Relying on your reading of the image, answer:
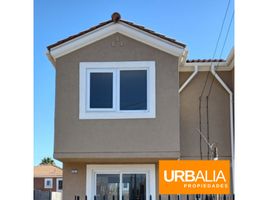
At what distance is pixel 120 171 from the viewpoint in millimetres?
14023

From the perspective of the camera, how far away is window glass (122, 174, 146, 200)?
14.0 metres

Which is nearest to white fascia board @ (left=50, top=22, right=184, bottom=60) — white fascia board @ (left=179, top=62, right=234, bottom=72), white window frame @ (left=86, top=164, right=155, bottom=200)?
white fascia board @ (left=179, top=62, right=234, bottom=72)

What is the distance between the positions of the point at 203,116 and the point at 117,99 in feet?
11.1

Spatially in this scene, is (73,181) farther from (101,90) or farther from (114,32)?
(114,32)

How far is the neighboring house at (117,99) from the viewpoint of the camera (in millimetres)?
12773

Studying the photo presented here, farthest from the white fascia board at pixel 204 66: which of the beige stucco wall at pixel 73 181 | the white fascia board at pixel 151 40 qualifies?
the beige stucco wall at pixel 73 181

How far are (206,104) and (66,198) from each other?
5.65 metres

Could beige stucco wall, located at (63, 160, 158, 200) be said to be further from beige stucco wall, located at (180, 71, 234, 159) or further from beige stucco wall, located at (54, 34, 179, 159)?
beige stucco wall, located at (180, 71, 234, 159)

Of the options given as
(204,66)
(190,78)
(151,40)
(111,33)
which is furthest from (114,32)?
(204,66)

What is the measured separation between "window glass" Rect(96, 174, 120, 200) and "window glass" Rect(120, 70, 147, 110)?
2.57 metres
